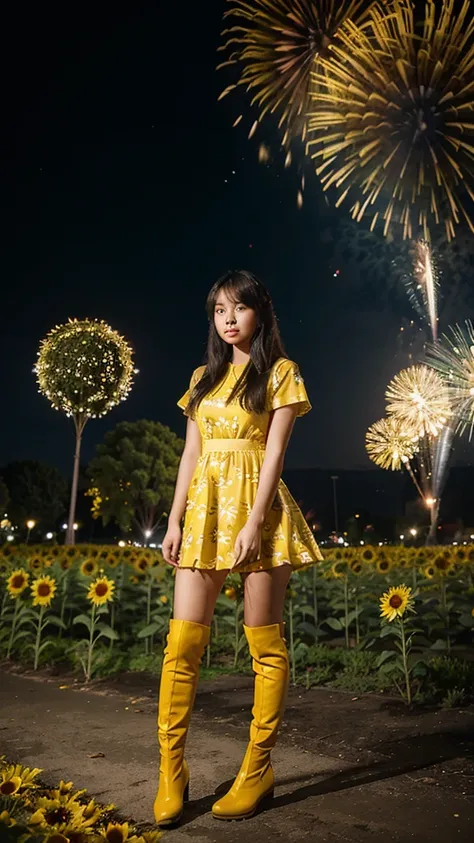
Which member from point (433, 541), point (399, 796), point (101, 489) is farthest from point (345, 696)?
point (101, 489)

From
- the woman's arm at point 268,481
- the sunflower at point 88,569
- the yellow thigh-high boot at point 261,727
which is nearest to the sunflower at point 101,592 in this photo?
the sunflower at point 88,569

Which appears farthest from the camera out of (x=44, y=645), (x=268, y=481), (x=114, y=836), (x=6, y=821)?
(x=44, y=645)

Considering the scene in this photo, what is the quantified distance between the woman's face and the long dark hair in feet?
0.06

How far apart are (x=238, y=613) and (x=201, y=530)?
287cm

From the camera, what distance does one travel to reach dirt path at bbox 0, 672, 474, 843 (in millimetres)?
2178

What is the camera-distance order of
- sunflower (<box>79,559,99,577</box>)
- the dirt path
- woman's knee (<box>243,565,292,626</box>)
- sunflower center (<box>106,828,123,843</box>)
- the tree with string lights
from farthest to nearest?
the tree with string lights → sunflower (<box>79,559,99,577</box>) → woman's knee (<box>243,565,292,626</box>) → the dirt path → sunflower center (<box>106,828,123,843</box>)

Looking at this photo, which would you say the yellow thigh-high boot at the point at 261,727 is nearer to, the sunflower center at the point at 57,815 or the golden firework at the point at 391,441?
the sunflower center at the point at 57,815

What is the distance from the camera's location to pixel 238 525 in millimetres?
2488

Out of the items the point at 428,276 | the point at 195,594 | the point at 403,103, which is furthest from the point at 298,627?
the point at 428,276

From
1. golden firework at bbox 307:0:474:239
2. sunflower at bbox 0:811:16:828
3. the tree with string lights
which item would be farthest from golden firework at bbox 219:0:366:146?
sunflower at bbox 0:811:16:828

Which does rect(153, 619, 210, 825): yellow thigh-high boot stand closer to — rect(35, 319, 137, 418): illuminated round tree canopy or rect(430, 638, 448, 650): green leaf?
rect(430, 638, 448, 650): green leaf

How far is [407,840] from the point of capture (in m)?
2.03

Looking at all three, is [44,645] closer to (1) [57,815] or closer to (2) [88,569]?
(2) [88,569]

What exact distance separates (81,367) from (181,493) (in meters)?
12.2
